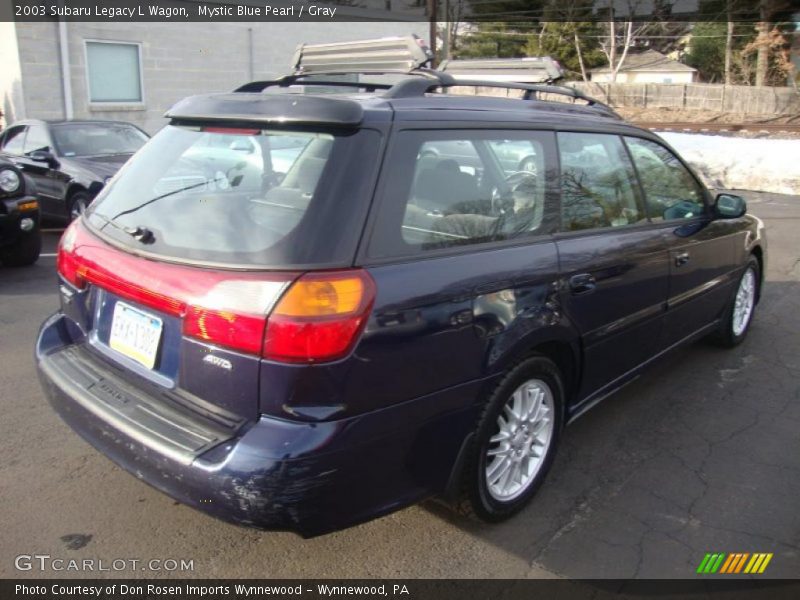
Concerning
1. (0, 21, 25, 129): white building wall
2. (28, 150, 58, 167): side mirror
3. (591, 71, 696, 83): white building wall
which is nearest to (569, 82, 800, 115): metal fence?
(591, 71, 696, 83): white building wall

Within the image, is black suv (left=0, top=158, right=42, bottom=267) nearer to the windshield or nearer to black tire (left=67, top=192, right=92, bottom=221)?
black tire (left=67, top=192, right=92, bottom=221)

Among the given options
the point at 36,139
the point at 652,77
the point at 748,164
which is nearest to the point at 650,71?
the point at 652,77

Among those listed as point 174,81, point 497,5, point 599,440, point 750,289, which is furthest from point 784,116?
point 599,440

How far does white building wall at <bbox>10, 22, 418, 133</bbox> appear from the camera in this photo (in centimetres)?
1411

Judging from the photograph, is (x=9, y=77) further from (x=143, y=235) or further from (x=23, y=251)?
(x=143, y=235)

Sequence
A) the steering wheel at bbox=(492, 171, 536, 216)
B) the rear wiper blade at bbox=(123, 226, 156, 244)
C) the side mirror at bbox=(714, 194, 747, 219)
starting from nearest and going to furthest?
1. the rear wiper blade at bbox=(123, 226, 156, 244)
2. the steering wheel at bbox=(492, 171, 536, 216)
3. the side mirror at bbox=(714, 194, 747, 219)

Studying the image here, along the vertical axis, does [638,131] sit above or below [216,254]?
above

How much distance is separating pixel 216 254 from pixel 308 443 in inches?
27.4

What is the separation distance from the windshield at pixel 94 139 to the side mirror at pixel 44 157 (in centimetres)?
31

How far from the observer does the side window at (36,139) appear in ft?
30.2

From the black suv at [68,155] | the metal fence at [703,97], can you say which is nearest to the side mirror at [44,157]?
the black suv at [68,155]

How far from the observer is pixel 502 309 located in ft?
8.52

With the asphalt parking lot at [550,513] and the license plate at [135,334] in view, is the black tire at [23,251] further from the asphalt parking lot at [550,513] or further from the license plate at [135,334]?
the license plate at [135,334]

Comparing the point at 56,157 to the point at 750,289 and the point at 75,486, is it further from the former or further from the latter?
the point at 750,289
